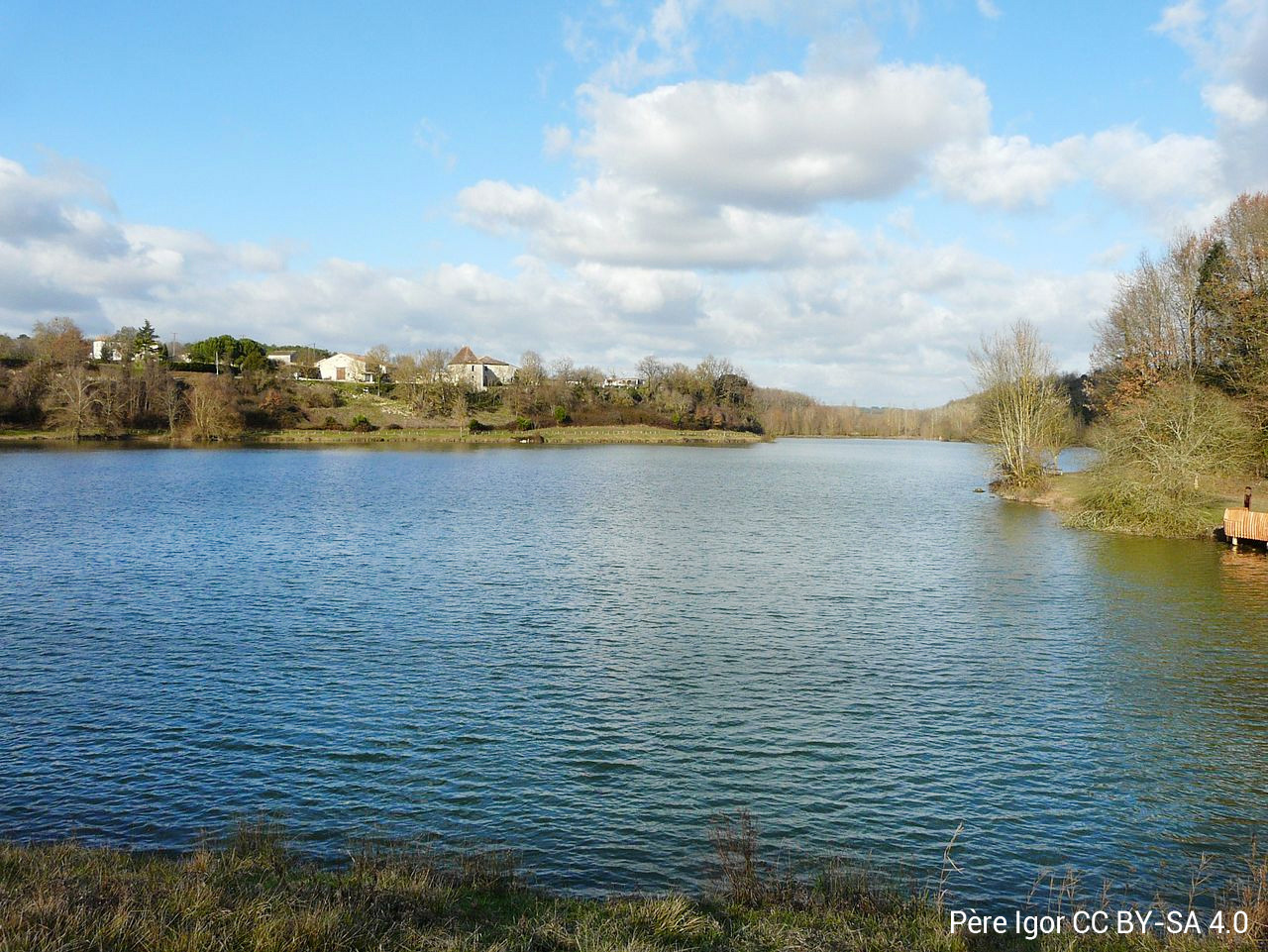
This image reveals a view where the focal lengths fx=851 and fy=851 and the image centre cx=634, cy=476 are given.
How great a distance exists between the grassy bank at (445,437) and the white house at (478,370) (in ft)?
78.8

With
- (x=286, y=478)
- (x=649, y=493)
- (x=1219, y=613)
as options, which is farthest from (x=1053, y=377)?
(x=286, y=478)

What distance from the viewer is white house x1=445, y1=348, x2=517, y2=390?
490 ft

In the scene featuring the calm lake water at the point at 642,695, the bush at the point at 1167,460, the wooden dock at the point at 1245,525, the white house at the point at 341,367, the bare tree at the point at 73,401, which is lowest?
the calm lake water at the point at 642,695

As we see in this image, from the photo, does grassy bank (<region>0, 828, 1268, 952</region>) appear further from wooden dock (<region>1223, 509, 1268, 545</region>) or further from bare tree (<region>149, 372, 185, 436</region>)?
bare tree (<region>149, 372, 185, 436</region>)

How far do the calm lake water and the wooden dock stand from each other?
166cm

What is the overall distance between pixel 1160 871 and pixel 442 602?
56.4 feet

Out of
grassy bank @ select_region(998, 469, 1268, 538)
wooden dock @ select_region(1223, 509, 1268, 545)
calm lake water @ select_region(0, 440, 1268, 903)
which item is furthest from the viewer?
grassy bank @ select_region(998, 469, 1268, 538)

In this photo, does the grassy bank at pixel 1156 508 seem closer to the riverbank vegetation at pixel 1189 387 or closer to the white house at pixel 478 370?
the riverbank vegetation at pixel 1189 387

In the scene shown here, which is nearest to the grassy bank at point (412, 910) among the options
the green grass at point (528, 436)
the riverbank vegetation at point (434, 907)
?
the riverbank vegetation at point (434, 907)

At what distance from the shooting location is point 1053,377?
186 feet

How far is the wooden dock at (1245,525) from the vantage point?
31766 mm

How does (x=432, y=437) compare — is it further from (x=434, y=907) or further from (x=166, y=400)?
(x=434, y=907)

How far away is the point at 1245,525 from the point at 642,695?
28.5 meters

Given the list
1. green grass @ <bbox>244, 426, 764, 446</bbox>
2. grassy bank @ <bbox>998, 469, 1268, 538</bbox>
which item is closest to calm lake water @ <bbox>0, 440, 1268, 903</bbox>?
grassy bank @ <bbox>998, 469, 1268, 538</bbox>
